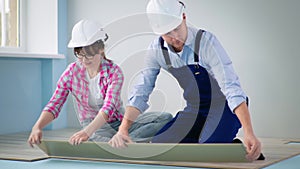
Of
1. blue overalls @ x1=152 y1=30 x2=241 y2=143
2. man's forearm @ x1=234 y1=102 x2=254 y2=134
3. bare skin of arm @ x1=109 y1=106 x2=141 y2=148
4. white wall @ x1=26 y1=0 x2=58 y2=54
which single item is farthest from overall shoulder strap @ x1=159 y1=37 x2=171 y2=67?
white wall @ x1=26 y1=0 x2=58 y2=54

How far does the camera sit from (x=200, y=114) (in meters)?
2.51

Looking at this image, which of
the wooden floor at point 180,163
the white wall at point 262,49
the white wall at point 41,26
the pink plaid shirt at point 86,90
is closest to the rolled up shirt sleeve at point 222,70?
the wooden floor at point 180,163

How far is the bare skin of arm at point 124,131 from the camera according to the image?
2.25 meters

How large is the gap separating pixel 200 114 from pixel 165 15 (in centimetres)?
49

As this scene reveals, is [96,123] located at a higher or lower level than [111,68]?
lower

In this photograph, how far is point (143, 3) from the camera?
400 cm

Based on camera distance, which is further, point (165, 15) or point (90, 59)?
point (90, 59)

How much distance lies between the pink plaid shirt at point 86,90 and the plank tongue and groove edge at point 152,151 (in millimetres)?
Answer: 148

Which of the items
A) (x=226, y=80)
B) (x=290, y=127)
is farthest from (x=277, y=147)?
(x=226, y=80)

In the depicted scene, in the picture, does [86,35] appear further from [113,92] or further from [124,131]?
[124,131]

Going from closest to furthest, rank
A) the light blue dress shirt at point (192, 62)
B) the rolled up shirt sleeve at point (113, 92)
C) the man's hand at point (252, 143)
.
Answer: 1. the man's hand at point (252, 143)
2. the light blue dress shirt at point (192, 62)
3. the rolled up shirt sleeve at point (113, 92)

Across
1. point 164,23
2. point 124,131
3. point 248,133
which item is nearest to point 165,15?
point 164,23

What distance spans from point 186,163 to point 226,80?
0.44 meters

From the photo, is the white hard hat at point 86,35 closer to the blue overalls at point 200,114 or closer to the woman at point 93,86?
the woman at point 93,86
